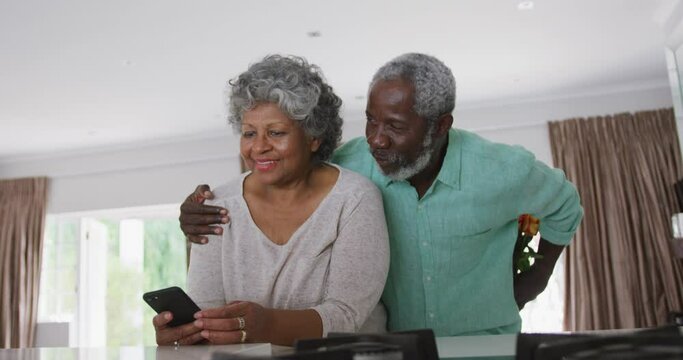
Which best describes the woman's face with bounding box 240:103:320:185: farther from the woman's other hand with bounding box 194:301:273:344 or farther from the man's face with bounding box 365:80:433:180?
the woman's other hand with bounding box 194:301:273:344

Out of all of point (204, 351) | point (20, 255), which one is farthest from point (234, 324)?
point (20, 255)

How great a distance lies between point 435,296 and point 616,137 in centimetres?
555

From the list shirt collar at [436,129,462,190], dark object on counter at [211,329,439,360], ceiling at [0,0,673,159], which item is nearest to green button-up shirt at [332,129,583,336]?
shirt collar at [436,129,462,190]

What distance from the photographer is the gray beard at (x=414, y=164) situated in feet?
5.37

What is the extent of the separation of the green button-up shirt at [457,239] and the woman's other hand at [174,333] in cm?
58

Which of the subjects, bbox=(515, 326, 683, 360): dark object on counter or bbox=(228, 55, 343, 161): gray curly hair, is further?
bbox=(228, 55, 343, 161): gray curly hair

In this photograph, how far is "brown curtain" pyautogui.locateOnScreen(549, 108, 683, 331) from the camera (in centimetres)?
632

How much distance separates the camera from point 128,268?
838 cm

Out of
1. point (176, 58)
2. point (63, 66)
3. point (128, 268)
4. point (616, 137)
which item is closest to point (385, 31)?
point (176, 58)

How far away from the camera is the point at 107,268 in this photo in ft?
27.9

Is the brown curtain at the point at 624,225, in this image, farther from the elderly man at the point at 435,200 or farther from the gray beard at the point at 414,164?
the gray beard at the point at 414,164

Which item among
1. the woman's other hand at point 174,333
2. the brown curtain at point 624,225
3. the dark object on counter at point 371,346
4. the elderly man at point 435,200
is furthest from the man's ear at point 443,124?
the brown curtain at point 624,225

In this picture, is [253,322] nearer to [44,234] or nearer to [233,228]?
[233,228]

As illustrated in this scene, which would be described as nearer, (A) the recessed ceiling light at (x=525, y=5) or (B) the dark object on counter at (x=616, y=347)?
(B) the dark object on counter at (x=616, y=347)
